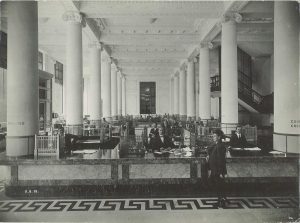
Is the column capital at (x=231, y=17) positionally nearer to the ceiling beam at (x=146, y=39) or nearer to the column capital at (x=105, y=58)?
the ceiling beam at (x=146, y=39)

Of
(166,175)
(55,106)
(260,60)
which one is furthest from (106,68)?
(166,175)

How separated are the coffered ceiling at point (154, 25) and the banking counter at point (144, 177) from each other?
23.7 ft

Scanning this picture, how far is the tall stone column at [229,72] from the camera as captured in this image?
44.0 feet

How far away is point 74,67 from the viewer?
44.5 ft

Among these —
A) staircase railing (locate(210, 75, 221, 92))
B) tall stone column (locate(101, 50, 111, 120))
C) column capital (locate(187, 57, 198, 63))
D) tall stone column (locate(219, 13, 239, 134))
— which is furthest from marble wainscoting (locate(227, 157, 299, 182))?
column capital (locate(187, 57, 198, 63))

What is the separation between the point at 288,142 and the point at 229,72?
6565 millimetres

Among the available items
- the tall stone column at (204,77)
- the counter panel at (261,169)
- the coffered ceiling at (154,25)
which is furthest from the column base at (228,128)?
the tall stone column at (204,77)

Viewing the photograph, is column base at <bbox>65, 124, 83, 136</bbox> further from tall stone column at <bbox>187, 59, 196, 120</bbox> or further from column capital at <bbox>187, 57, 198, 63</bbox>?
column capital at <bbox>187, 57, 198, 63</bbox>

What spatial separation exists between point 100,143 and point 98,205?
190 inches

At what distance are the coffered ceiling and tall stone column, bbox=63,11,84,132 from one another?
540 millimetres

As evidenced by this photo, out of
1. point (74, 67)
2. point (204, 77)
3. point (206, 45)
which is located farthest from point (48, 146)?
point (206, 45)

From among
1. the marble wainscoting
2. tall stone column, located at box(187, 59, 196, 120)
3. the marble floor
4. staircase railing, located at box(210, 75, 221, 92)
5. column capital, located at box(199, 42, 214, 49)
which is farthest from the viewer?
tall stone column, located at box(187, 59, 196, 120)

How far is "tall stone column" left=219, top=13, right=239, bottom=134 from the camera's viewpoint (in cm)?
1341

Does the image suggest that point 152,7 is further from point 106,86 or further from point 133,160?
point 106,86
